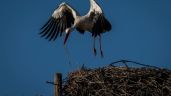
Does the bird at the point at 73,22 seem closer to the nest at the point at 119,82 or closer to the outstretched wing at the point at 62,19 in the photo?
the outstretched wing at the point at 62,19

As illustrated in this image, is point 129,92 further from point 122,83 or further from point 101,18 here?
point 101,18

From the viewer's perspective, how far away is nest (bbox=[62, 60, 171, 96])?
874 cm

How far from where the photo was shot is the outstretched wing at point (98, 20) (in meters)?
11.9

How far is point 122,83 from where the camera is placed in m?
8.90

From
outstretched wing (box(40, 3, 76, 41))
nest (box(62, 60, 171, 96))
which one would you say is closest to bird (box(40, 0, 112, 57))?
outstretched wing (box(40, 3, 76, 41))

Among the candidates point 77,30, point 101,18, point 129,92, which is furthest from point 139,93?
point 77,30

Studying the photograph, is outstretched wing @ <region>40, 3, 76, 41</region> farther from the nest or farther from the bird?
the nest

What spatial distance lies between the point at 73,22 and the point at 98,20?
3.64 feet

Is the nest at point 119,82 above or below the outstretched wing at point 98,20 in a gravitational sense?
below

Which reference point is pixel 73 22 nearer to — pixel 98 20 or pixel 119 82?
pixel 98 20

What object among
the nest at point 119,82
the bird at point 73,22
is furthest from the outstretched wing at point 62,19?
the nest at point 119,82

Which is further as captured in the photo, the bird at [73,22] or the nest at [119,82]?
the bird at [73,22]

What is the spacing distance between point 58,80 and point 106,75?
2.36 feet

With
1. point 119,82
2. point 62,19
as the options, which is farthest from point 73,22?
point 119,82
